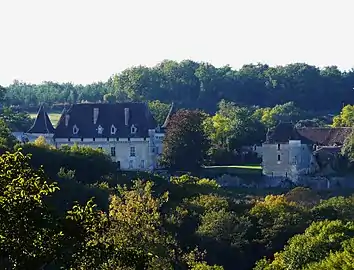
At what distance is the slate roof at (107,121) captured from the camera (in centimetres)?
5166

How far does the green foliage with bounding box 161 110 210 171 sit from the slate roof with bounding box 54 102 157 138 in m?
1.95

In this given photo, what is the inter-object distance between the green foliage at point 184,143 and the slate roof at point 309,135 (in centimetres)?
587

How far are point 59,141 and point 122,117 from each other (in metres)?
4.43

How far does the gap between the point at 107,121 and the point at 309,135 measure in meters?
15.7

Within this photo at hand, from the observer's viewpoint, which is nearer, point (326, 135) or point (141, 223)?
point (141, 223)

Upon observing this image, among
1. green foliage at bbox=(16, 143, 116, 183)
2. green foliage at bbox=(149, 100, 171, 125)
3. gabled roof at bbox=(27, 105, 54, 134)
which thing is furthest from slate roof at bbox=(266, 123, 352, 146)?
green foliage at bbox=(16, 143, 116, 183)

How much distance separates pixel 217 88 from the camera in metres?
101

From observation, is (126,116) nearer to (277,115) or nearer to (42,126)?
(42,126)

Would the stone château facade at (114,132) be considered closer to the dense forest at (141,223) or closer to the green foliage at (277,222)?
the dense forest at (141,223)

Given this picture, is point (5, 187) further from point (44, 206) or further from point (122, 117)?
point (122, 117)

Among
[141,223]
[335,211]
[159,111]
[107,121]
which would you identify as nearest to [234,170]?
[107,121]

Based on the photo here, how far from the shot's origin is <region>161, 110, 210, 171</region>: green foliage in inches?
1975

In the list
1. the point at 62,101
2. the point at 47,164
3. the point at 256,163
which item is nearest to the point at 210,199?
the point at 47,164

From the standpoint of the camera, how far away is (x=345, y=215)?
3294cm
